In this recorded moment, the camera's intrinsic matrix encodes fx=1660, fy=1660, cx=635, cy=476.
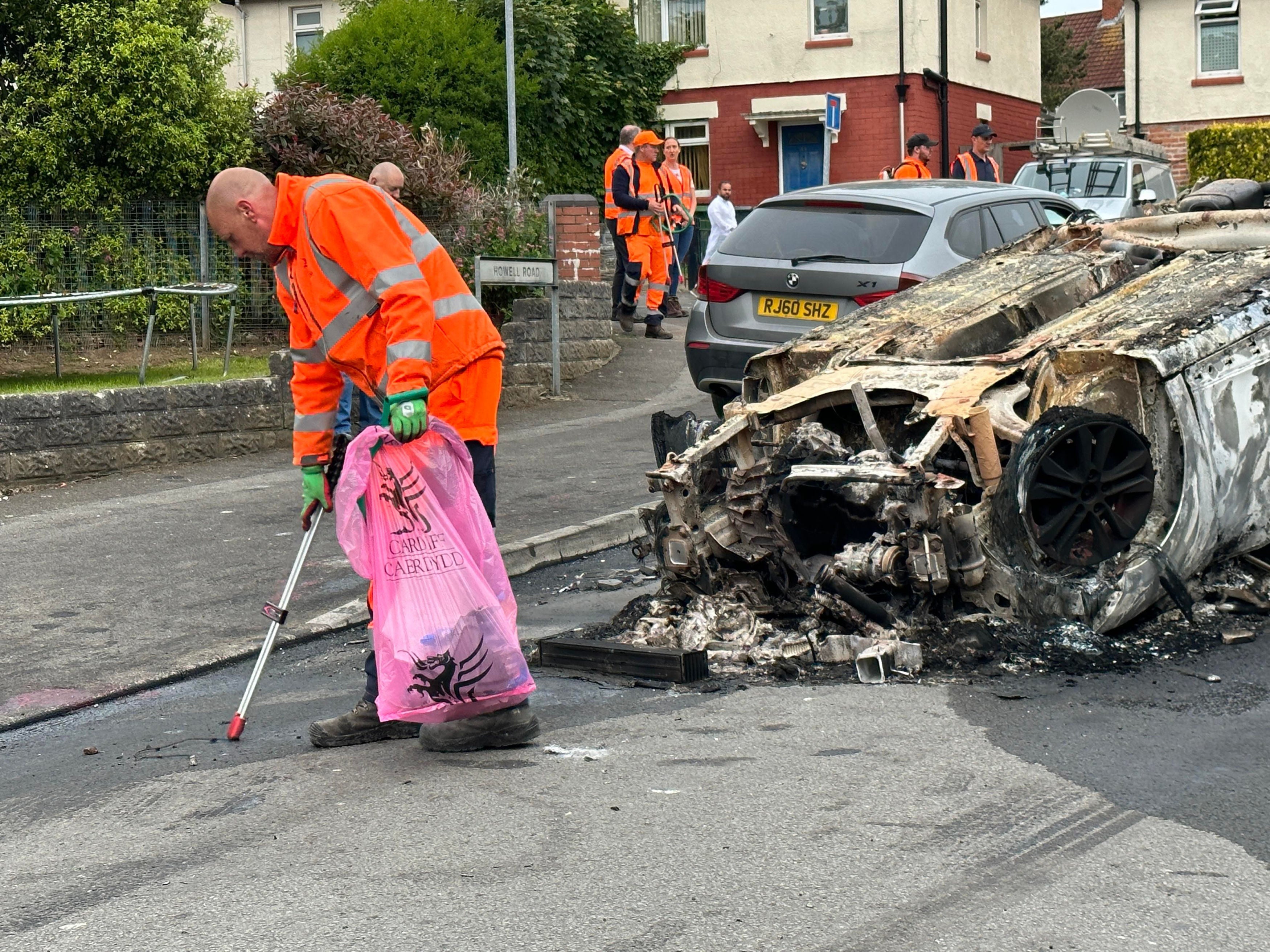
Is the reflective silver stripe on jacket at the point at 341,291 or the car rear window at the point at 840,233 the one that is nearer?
the reflective silver stripe on jacket at the point at 341,291

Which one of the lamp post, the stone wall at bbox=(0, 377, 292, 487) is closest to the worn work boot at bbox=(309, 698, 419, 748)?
the stone wall at bbox=(0, 377, 292, 487)

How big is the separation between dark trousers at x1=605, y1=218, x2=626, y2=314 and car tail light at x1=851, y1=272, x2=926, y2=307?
6.72 metres

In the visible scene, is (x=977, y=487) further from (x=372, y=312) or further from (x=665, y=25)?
(x=665, y=25)

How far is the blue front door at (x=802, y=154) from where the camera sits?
3184cm

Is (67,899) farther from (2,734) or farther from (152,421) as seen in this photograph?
(152,421)

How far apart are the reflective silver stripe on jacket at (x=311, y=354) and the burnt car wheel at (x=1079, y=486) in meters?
2.37

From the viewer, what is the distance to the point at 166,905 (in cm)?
391

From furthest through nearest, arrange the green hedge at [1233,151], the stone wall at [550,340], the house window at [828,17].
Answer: the green hedge at [1233,151]
the house window at [828,17]
the stone wall at [550,340]

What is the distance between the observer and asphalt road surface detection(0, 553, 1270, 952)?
12.1ft

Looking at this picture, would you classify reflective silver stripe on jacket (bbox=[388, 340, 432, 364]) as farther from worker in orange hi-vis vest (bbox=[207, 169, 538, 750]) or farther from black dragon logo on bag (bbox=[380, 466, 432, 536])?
black dragon logo on bag (bbox=[380, 466, 432, 536])

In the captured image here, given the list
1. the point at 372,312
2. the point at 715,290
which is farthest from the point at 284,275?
the point at 715,290

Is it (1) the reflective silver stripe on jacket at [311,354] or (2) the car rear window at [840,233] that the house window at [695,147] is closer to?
Answer: (2) the car rear window at [840,233]

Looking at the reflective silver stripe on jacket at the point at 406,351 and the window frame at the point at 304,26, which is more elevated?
the window frame at the point at 304,26

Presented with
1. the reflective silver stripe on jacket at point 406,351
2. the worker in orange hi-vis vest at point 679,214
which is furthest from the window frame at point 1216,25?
the reflective silver stripe on jacket at point 406,351
